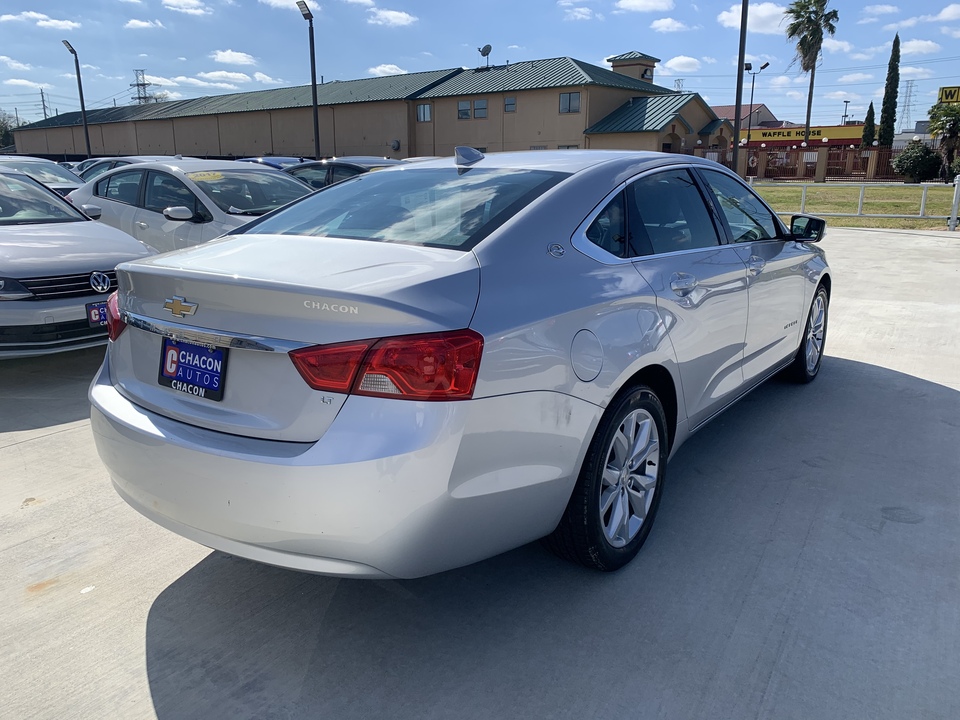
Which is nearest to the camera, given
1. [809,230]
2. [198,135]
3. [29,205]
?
[809,230]

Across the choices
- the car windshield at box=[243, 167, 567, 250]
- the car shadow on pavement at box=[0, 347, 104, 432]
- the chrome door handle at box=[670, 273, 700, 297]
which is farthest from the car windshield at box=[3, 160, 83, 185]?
the chrome door handle at box=[670, 273, 700, 297]

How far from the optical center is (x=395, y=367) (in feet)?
7.14

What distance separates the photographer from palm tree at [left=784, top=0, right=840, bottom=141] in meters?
57.0

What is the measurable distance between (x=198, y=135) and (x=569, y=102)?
29086 millimetres

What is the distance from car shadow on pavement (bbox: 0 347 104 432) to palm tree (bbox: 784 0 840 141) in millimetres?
59442

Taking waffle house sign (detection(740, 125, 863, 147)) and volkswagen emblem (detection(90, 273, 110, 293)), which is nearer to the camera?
volkswagen emblem (detection(90, 273, 110, 293))

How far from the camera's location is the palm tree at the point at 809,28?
5700 centimetres

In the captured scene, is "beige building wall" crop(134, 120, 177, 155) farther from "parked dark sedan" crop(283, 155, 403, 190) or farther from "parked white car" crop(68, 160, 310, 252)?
"parked white car" crop(68, 160, 310, 252)

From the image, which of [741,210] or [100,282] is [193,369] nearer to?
[741,210]

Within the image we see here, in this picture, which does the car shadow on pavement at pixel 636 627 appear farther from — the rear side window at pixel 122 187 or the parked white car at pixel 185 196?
the rear side window at pixel 122 187

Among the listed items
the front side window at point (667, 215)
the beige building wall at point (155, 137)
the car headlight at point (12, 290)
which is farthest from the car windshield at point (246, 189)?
the beige building wall at point (155, 137)

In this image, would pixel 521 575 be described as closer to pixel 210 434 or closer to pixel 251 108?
pixel 210 434

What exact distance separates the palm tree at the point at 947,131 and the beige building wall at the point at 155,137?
50.3 meters

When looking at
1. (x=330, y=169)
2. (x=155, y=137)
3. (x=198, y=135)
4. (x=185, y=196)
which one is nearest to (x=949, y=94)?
(x=330, y=169)
